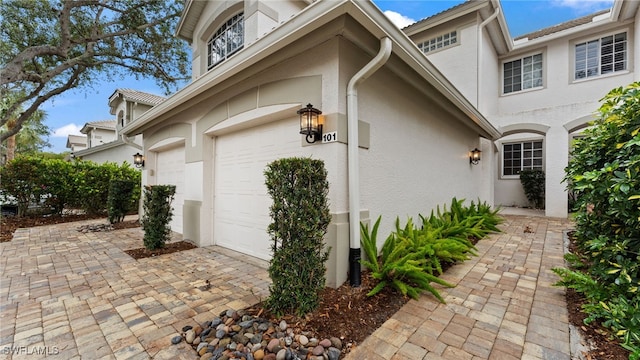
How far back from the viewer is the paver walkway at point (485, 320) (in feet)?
6.72

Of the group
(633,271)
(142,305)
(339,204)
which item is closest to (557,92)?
(633,271)

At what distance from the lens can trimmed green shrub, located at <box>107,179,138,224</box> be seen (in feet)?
23.3

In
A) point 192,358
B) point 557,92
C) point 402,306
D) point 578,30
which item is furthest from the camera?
point 557,92

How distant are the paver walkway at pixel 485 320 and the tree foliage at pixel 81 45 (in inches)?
492

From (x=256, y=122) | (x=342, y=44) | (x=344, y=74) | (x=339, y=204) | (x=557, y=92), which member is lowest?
(x=339, y=204)

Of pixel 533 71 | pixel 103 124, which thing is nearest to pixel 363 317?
pixel 533 71

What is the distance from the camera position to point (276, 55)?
133 inches

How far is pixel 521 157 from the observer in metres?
10.5

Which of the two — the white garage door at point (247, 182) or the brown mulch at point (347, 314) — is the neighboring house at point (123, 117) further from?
the brown mulch at point (347, 314)

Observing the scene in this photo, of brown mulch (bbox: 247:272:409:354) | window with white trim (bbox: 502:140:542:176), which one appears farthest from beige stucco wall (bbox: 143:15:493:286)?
window with white trim (bbox: 502:140:542:176)

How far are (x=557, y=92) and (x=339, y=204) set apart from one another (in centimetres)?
1111

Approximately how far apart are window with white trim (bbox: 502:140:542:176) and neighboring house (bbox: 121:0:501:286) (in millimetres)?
4917

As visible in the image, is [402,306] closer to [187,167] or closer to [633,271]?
[633,271]

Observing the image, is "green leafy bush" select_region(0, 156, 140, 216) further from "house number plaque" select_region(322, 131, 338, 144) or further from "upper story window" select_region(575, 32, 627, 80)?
"upper story window" select_region(575, 32, 627, 80)
